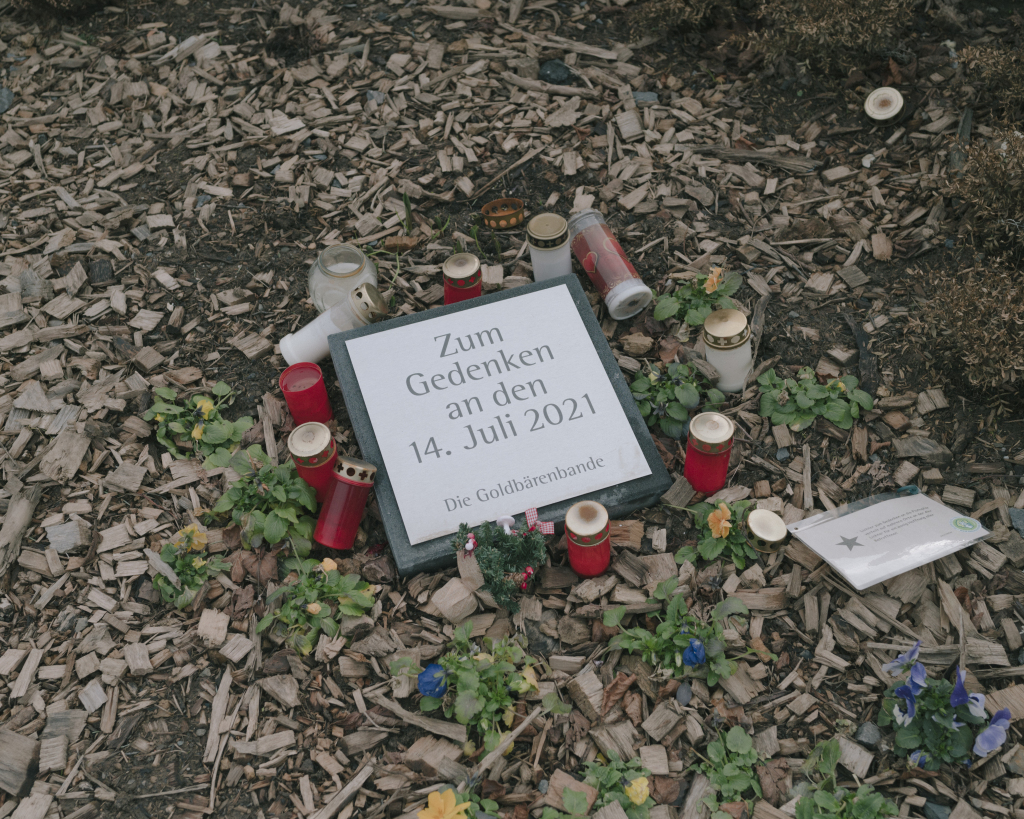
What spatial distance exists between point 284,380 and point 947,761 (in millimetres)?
2419

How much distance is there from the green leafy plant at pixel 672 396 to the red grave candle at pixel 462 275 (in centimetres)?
74

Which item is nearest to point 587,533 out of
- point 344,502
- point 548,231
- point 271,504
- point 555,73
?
point 344,502

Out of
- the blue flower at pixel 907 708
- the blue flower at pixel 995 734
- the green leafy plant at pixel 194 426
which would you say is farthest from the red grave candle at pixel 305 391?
the blue flower at pixel 995 734

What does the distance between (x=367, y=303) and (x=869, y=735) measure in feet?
7.27

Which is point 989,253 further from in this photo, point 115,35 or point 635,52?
point 115,35

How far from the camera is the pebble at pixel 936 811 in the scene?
7.10ft

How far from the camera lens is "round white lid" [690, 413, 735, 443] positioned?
2.62 m

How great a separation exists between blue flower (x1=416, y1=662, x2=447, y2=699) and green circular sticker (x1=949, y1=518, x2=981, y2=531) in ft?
5.59

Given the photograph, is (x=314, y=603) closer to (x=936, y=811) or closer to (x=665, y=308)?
(x=665, y=308)

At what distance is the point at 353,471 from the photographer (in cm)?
262

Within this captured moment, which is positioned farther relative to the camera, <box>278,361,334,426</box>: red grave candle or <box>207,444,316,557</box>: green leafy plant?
<box>278,361,334,426</box>: red grave candle

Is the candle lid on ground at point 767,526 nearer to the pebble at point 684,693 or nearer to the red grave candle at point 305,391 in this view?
the pebble at point 684,693

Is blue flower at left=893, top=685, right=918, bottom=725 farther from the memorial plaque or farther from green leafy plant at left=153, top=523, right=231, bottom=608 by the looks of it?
green leafy plant at left=153, top=523, right=231, bottom=608

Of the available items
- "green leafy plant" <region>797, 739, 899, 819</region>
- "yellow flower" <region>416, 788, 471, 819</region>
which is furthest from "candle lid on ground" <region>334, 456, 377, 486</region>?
"green leafy plant" <region>797, 739, 899, 819</region>
